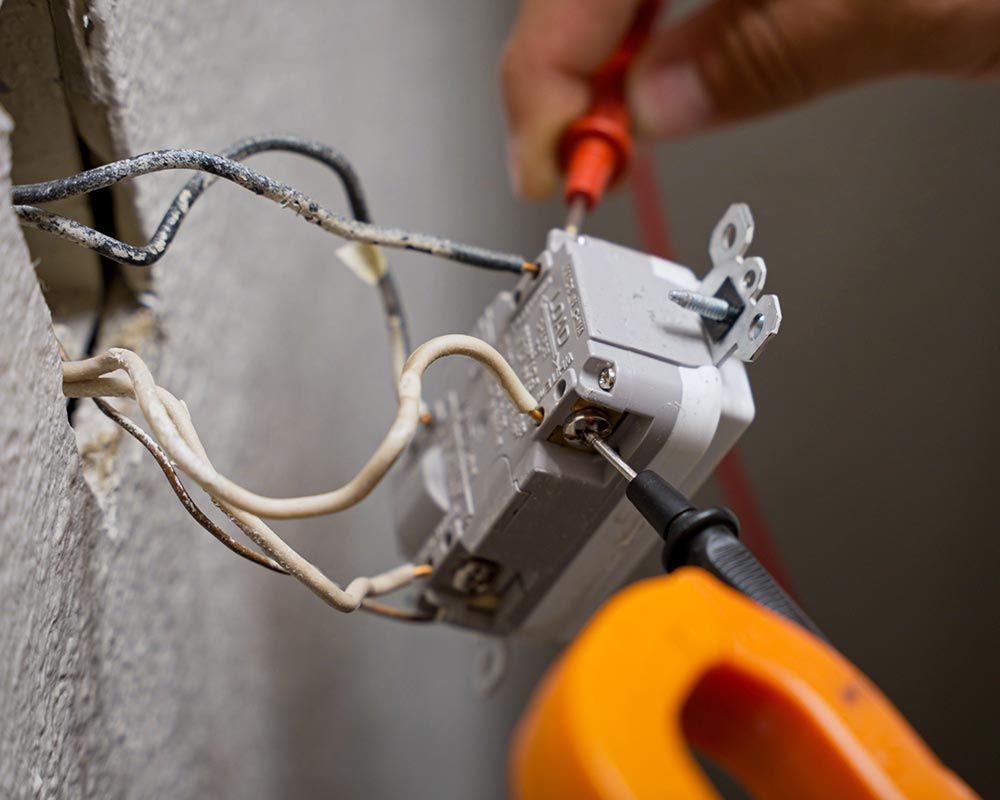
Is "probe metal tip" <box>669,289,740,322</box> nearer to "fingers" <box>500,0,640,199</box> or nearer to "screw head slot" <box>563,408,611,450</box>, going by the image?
"screw head slot" <box>563,408,611,450</box>

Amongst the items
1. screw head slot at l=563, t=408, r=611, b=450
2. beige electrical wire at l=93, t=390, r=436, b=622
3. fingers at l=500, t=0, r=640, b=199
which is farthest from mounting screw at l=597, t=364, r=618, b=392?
fingers at l=500, t=0, r=640, b=199

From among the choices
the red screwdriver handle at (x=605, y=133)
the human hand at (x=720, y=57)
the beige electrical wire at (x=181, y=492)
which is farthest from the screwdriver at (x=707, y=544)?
the human hand at (x=720, y=57)

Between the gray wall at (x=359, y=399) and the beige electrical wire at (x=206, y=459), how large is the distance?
0.08ft

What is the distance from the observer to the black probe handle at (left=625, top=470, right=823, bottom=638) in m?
0.28

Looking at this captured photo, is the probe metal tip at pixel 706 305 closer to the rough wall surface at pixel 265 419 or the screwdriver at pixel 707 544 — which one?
the screwdriver at pixel 707 544

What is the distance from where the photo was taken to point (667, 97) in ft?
2.16

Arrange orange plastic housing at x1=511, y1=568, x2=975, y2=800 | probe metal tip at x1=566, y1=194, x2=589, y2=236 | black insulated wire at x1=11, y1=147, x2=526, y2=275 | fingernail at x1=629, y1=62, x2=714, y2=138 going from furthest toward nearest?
fingernail at x1=629, y1=62, x2=714, y2=138 < probe metal tip at x1=566, y1=194, x2=589, y2=236 < black insulated wire at x1=11, y1=147, x2=526, y2=275 < orange plastic housing at x1=511, y1=568, x2=975, y2=800

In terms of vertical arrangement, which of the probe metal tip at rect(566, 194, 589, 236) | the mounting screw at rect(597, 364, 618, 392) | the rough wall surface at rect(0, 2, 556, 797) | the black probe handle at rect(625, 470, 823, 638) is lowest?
the rough wall surface at rect(0, 2, 556, 797)

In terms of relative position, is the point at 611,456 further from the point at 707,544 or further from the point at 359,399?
the point at 359,399

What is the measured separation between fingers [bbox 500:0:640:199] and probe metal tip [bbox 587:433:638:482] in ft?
1.08

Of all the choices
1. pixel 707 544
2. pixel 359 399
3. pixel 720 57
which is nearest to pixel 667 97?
pixel 720 57

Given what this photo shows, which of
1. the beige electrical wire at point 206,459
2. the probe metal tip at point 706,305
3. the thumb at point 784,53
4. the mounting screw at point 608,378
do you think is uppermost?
the thumb at point 784,53

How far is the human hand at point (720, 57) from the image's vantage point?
1.86 feet

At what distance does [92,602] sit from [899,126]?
31.0 inches
